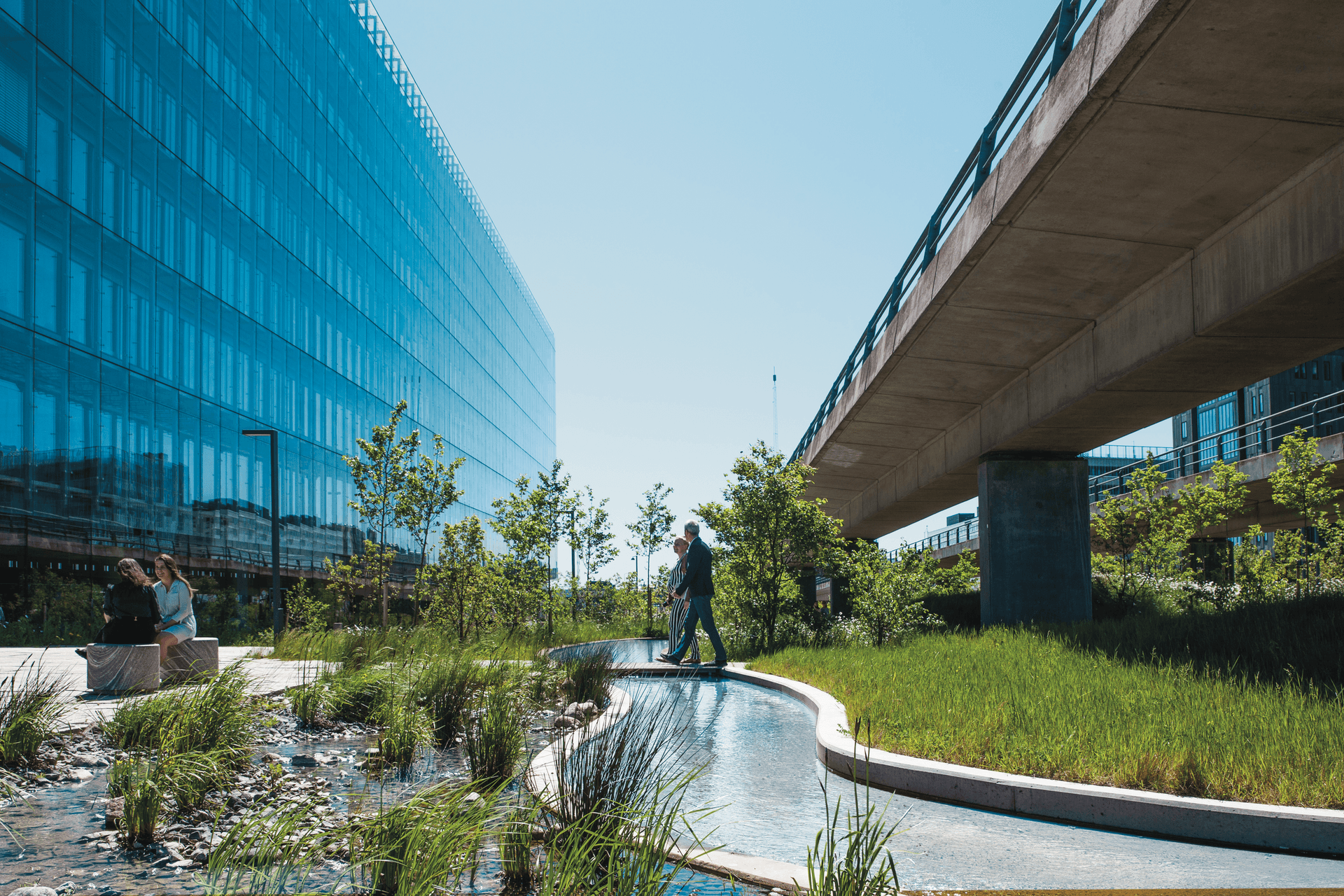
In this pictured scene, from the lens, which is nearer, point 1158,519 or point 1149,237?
point 1149,237

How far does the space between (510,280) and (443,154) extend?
59.2 ft

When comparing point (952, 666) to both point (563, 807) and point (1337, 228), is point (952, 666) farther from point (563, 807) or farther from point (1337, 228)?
point (563, 807)

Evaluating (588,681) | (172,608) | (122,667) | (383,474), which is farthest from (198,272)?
(588,681)

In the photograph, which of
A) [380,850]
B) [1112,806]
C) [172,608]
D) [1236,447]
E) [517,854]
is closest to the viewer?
[380,850]

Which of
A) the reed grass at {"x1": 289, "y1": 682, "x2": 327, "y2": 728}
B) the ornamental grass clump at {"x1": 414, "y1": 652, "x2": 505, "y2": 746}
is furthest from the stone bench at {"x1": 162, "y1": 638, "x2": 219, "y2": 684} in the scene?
the ornamental grass clump at {"x1": 414, "y1": 652, "x2": 505, "y2": 746}

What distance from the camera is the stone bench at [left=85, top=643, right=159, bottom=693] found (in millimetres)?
9000

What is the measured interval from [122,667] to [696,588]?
771 centimetres

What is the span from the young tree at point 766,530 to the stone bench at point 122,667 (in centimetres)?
1074

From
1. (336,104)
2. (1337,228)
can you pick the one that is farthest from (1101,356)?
(336,104)

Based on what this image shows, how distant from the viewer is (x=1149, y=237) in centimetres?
1037

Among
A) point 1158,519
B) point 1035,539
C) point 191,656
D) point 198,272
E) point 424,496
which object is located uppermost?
point 198,272

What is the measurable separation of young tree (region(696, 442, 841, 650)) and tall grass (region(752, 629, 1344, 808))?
7939mm

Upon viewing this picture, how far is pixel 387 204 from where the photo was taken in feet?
157

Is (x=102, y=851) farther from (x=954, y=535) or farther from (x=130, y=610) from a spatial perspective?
(x=954, y=535)
